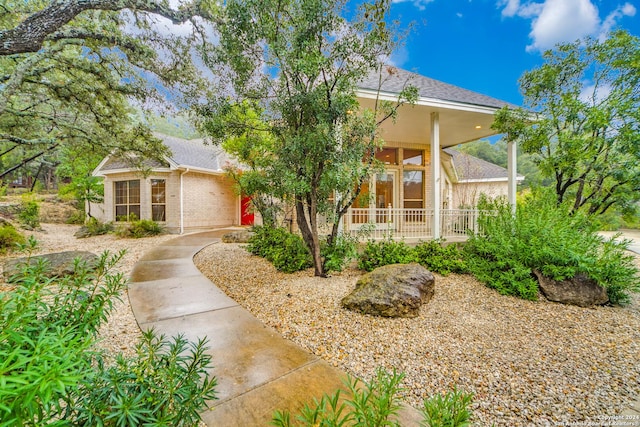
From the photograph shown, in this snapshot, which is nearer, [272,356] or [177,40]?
[272,356]

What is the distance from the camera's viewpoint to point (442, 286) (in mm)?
4891

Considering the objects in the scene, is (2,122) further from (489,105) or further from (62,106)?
(489,105)

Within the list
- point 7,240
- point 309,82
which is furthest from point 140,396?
point 7,240

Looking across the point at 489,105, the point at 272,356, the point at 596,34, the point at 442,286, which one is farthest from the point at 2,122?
the point at 596,34

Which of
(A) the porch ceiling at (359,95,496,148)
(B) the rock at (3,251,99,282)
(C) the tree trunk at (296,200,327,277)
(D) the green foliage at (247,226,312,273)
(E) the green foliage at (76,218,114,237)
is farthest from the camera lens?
(E) the green foliage at (76,218,114,237)

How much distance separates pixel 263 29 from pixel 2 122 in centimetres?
1012

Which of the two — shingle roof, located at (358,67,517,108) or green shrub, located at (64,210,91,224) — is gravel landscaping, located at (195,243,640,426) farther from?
green shrub, located at (64,210,91,224)

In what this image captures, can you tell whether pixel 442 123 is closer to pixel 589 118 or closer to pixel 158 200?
pixel 589 118

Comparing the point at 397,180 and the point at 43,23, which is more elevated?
the point at 43,23

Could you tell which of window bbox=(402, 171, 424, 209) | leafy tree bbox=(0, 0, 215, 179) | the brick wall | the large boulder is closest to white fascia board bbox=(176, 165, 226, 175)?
the brick wall

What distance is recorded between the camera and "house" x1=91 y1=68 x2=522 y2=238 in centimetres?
718

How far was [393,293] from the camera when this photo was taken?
3.74 meters

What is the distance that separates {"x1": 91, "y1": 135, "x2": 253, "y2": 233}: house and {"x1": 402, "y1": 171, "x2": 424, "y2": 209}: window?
7022mm

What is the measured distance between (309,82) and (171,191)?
34.3ft
